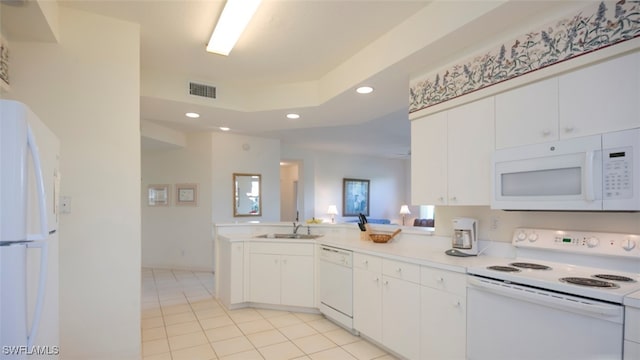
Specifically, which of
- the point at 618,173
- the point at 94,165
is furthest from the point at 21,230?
the point at 618,173

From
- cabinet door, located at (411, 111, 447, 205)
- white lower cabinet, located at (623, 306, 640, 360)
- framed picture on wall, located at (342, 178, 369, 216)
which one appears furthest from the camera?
framed picture on wall, located at (342, 178, 369, 216)

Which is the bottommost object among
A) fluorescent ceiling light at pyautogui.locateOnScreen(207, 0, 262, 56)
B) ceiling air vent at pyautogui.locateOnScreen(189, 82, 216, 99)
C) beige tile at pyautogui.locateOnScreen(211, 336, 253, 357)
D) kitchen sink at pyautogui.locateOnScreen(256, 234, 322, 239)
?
beige tile at pyautogui.locateOnScreen(211, 336, 253, 357)

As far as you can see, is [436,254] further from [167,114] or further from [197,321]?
[167,114]

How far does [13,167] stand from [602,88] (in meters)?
2.59

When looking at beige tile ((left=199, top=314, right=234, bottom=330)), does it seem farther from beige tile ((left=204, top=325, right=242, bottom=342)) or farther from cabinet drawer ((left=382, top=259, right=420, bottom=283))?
cabinet drawer ((left=382, top=259, right=420, bottom=283))

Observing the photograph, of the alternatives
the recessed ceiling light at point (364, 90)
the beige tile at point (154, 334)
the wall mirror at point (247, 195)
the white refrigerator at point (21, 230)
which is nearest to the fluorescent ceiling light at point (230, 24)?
the recessed ceiling light at point (364, 90)

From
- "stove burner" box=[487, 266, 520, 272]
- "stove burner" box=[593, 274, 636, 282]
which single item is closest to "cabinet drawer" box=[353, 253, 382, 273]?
"stove burner" box=[487, 266, 520, 272]

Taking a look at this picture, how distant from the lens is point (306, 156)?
8312mm

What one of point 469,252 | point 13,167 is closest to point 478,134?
point 469,252

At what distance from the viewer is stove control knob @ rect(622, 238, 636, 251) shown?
1.77 m

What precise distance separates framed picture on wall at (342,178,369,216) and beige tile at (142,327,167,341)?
6052 millimetres

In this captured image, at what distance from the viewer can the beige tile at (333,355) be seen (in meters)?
2.71

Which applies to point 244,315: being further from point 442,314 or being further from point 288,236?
point 442,314

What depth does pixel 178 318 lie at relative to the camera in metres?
3.66
